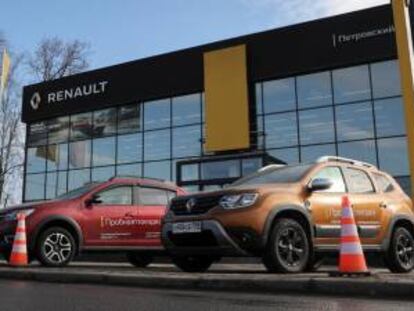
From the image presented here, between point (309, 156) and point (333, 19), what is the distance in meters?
5.40

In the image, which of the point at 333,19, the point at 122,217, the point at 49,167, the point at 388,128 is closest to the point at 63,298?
the point at 122,217

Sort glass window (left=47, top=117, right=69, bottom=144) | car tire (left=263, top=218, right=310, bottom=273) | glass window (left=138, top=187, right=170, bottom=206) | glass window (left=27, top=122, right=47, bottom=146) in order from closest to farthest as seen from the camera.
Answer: car tire (left=263, top=218, right=310, bottom=273) < glass window (left=138, top=187, right=170, bottom=206) < glass window (left=47, top=117, right=69, bottom=144) < glass window (left=27, top=122, right=47, bottom=146)

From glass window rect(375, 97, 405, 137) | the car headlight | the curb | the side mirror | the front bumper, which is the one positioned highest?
glass window rect(375, 97, 405, 137)

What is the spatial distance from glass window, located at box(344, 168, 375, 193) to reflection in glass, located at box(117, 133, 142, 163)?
21.1 meters

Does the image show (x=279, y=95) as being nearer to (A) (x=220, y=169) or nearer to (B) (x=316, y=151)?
(B) (x=316, y=151)

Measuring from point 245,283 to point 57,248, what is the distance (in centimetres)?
453

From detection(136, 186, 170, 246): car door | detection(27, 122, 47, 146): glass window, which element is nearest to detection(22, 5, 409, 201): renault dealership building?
detection(27, 122, 47, 146): glass window

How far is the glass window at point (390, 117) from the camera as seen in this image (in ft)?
80.1

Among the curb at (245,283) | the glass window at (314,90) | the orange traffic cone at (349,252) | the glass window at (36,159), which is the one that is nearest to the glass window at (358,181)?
the orange traffic cone at (349,252)

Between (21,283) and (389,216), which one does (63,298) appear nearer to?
(21,283)

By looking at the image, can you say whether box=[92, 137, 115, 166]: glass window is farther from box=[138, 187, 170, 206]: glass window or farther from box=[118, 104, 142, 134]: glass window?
box=[138, 187, 170, 206]: glass window

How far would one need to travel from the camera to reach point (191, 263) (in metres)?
10.1

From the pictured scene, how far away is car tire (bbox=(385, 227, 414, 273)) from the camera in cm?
1011

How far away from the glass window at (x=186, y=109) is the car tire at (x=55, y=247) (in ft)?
60.7
